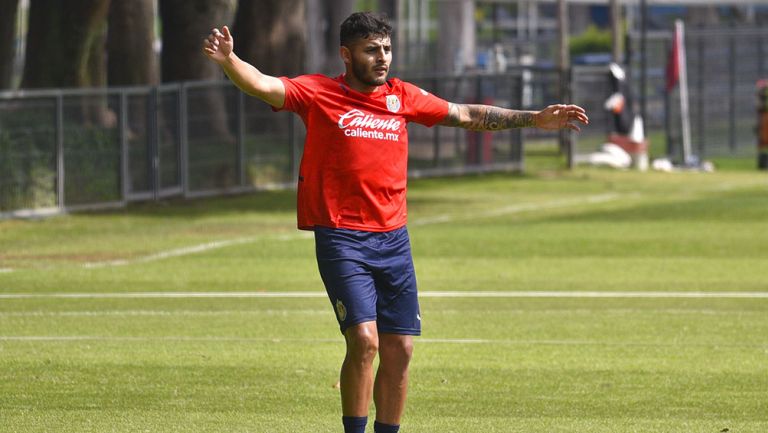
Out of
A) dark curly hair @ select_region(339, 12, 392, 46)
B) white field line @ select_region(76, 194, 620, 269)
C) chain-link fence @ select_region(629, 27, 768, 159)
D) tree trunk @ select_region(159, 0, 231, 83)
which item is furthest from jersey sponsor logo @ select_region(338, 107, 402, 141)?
chain-link fence @ select_region(629, 27, 768, 159)

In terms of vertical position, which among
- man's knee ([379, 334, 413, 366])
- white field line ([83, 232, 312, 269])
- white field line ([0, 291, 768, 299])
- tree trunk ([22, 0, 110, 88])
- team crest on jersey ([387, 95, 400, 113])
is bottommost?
white field line ([0, 291, 768, 299])

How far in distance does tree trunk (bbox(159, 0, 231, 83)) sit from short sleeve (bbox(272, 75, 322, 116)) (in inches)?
868

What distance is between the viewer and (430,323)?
13531mm

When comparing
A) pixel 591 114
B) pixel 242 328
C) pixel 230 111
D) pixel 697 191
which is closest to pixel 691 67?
pixel 591 114

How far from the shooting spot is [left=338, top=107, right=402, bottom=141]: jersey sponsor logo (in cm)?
806

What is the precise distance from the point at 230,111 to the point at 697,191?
7.74 meters

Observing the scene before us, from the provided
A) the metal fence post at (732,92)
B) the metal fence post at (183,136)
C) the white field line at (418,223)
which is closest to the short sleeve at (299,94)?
the white field line at (418,223)

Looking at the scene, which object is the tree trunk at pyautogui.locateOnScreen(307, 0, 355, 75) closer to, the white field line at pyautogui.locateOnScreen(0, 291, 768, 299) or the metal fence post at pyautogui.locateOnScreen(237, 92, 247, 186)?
the metal fence post at pyautogui.locateOnScreen(237, 92, 247, 186)

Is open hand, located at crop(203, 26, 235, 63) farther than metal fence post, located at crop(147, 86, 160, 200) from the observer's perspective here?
No

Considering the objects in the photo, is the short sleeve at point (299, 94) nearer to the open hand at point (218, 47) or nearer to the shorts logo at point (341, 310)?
the open hand at point (218, 47)

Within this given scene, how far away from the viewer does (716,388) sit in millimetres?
10391

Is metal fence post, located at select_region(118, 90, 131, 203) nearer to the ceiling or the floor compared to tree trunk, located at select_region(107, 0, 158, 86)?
nearer to the floor

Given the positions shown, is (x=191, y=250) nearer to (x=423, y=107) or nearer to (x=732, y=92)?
(x=423, y=107)

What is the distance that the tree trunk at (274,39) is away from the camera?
33062 mm
